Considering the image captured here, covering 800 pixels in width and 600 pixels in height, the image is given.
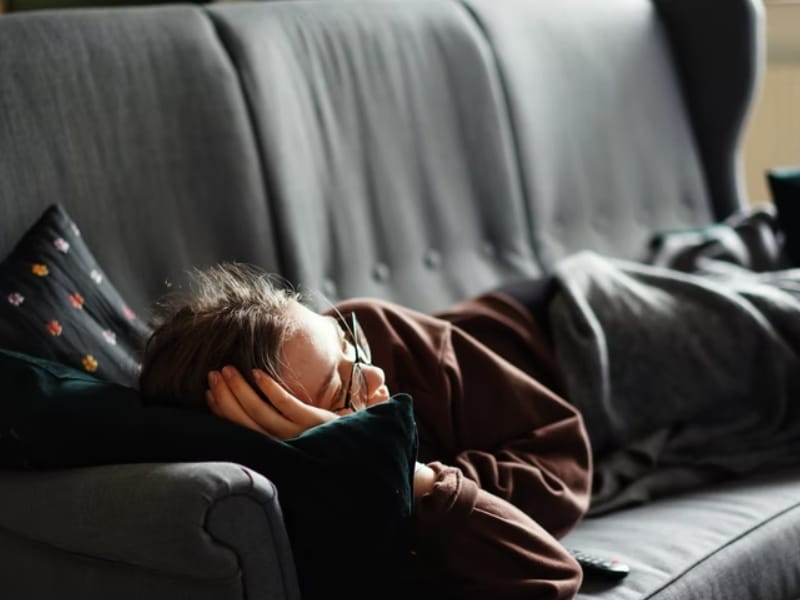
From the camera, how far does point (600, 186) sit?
2.72 metres

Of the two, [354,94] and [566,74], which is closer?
[354,94]

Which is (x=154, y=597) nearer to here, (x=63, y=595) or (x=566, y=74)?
(x=63, y=595)

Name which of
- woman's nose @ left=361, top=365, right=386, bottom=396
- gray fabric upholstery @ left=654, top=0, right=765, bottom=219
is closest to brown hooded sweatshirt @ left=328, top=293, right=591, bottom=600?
woman's nose @ left=361, top=365, right=386, bottom=396

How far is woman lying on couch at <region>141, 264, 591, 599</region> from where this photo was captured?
1.29 metres

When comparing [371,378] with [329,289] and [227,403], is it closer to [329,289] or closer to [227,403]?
[227,403]

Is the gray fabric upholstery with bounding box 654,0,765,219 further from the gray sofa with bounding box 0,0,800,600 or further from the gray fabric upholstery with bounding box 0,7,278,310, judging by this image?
the gray fabric upholstery with bounding box 0,7,278,310

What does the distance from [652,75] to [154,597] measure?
6.60 ft

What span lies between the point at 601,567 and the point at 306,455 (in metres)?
0.47

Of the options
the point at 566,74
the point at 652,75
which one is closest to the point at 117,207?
the point at 566,74

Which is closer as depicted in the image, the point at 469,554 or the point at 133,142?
the point at 469,554

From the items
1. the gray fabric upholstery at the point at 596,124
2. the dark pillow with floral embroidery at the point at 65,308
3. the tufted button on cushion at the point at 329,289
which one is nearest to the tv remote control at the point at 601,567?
the dark pillow with floral embroidery at the point at 65,308

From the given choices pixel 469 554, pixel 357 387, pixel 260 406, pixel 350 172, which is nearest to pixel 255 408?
pixel 260 406

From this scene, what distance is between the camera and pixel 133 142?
189 centimetres

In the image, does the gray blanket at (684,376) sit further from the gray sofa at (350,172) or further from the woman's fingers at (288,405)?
the woman's fingers at (288,405)
